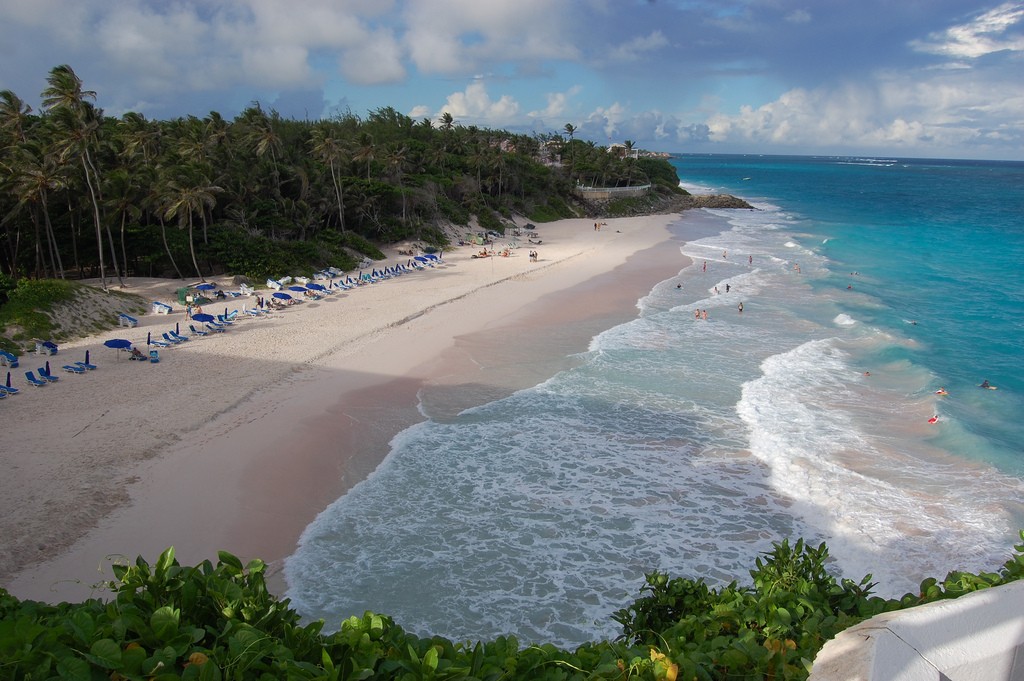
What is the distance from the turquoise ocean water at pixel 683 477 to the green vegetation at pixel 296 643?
6.12 metres

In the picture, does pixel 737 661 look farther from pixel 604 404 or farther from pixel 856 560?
pixel 604 404

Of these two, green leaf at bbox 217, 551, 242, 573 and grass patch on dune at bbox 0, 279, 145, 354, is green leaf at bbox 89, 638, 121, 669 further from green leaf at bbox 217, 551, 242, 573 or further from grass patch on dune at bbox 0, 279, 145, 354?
grass patch on dune at bbox 0, 279, 145, 354

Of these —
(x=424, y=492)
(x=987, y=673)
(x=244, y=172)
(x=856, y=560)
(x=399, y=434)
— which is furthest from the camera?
(x=244, y=172)

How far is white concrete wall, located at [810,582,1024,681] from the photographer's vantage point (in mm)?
3127

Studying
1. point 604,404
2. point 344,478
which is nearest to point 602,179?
point 604,404

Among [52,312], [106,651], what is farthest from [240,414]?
[106,651]

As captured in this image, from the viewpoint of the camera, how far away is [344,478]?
575 inches

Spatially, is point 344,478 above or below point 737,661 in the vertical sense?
below

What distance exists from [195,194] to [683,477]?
25.5 m

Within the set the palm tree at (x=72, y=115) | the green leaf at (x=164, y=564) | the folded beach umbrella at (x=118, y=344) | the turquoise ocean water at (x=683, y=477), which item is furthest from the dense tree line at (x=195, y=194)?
the green leaf at (x=164, y=564)

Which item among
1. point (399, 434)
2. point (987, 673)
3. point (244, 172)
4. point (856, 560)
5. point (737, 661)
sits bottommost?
point (856, 560)

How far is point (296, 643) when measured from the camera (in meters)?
3.99

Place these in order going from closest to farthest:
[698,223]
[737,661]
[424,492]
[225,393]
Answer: [737,661], [424,492], [225,393], [698,223]

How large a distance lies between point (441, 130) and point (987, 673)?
76.3 m
